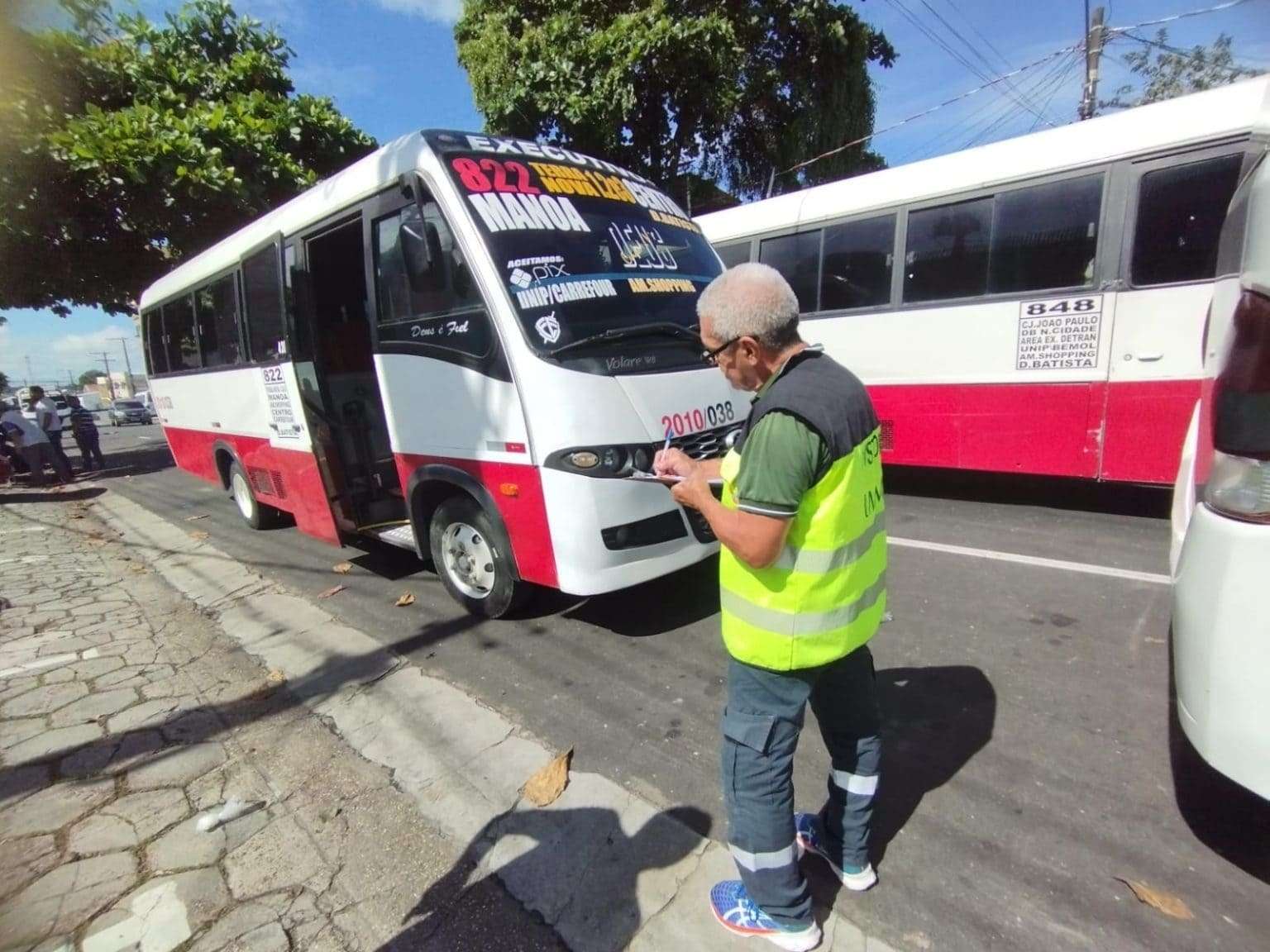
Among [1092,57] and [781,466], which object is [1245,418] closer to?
[781,466]

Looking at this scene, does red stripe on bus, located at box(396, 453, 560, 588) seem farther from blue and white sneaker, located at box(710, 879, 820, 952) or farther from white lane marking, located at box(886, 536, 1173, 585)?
white lane marking, located at box(886, 536, 1173, 585)

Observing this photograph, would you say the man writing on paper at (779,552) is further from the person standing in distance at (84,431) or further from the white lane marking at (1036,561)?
the person standing in distance at (84,431)

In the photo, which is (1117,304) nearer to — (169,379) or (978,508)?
(978,508)

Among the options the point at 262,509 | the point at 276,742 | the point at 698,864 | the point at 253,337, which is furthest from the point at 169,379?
the point at 698,864

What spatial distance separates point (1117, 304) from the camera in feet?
15.7

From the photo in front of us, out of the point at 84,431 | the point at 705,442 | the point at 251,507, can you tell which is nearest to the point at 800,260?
the point at 705,442

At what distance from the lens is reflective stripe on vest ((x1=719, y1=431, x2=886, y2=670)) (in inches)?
60.5

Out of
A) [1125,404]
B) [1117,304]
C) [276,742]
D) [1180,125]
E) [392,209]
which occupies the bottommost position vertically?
[276,742]

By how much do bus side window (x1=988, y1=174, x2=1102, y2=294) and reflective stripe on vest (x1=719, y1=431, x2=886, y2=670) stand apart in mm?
4674

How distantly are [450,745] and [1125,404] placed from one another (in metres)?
5.23

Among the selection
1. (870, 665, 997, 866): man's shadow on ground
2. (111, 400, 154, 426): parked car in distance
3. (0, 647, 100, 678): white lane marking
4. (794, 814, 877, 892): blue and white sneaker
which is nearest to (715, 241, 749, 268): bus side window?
(870, 665, 997, 866): man's shadow on ground

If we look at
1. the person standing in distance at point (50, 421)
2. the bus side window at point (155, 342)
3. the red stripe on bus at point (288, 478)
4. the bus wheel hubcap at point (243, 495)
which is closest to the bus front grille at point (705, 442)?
the red stripe on bus at point (288, 478)

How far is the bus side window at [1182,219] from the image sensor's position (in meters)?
4.36

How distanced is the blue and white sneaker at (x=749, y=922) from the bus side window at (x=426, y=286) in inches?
103
